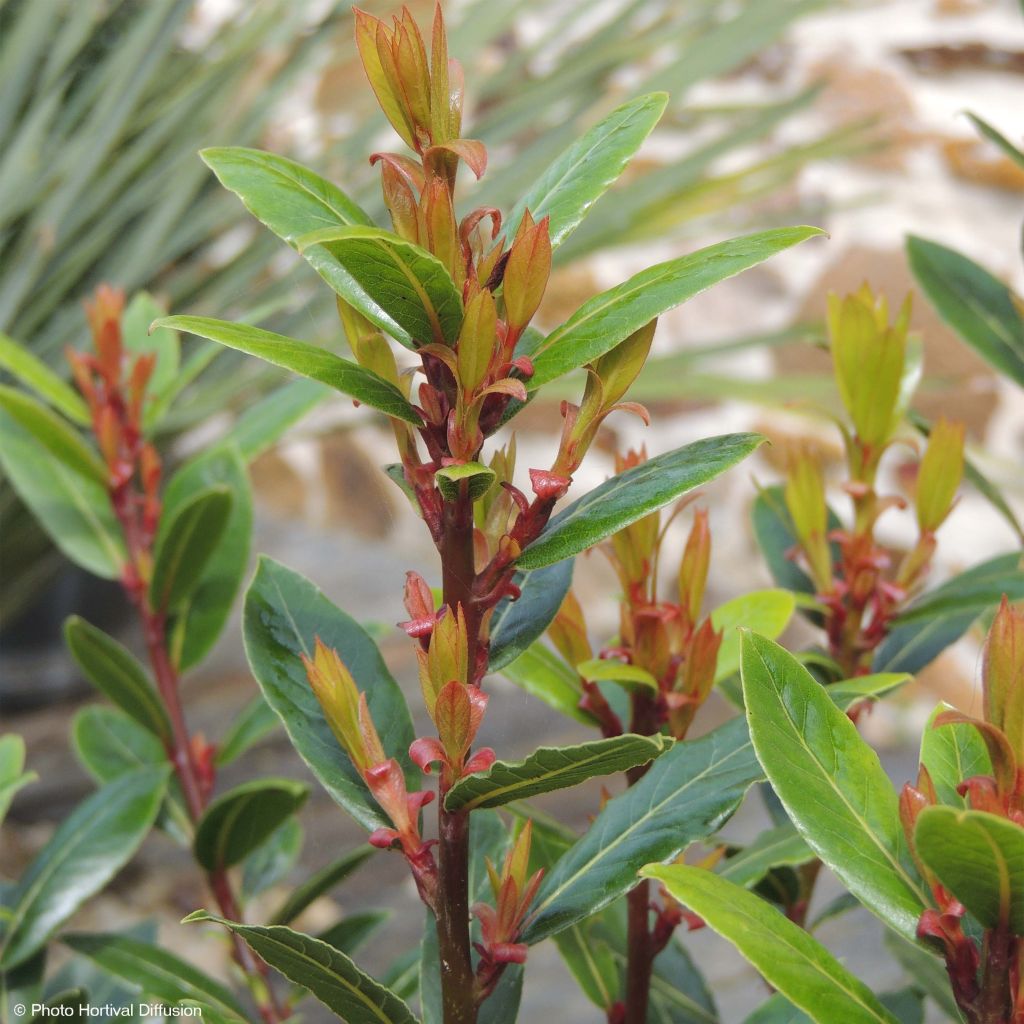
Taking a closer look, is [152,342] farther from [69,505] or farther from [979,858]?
[979,858]

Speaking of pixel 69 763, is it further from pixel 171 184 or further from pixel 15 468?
pixel 15 468

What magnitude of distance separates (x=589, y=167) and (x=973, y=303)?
0.39 m

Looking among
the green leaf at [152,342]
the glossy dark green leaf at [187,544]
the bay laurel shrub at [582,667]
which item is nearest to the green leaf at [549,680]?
the bay laurel shrub at [582,667]

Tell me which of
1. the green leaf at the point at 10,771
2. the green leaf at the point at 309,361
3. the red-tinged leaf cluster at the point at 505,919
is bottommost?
the red-tinged leaf cluster at the point at 505,919


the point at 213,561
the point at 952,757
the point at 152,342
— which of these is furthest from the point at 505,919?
the point at 152,342

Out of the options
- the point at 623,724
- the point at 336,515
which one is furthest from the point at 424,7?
the point at 623,724

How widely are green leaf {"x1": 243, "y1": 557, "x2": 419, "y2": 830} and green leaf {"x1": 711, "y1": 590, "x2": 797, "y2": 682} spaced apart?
0.14 metres

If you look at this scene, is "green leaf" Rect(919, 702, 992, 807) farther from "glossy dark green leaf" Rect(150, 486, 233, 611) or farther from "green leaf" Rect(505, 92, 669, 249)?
"glossy dark green leaf" Rect(150, 486, 233, 611)

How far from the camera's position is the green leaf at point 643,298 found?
0.35m

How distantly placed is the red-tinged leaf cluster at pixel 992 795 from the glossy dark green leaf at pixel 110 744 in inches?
21.5

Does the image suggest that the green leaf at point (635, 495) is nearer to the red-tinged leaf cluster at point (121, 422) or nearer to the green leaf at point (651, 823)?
the green leaf at point (651, 823)

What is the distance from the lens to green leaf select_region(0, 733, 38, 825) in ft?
1.77

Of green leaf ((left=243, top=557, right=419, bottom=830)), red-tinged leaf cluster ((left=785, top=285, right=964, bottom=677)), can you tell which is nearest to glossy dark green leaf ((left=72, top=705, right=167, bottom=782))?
green leaf ((left=243, top=557, right=419, bottom=830))

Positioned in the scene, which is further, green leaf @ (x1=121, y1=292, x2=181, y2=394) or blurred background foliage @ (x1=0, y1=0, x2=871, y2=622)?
blurred background foliage @ (x1=0, y1=0, x2=871, y2=622)
